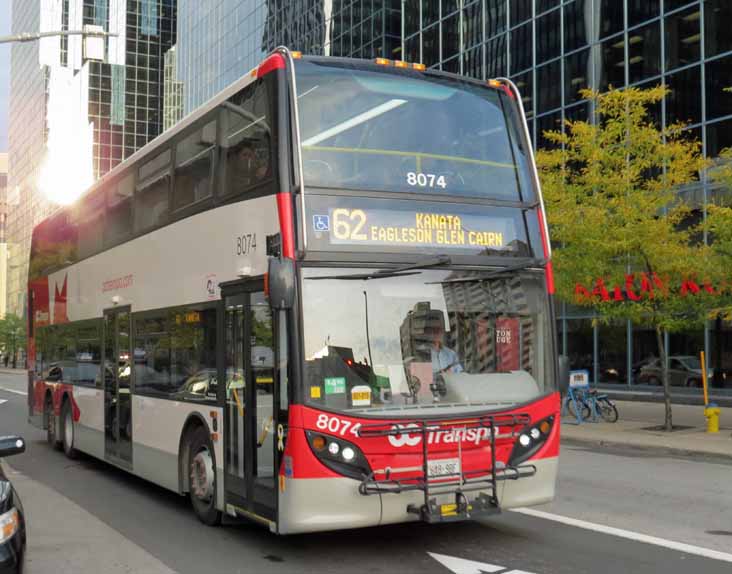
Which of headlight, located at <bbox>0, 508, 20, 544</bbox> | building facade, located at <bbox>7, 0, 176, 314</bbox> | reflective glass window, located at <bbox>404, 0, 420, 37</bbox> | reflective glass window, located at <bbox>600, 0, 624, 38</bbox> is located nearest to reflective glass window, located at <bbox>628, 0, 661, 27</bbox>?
reflective glass window, located at <bbox>600, 0, 624, 38</bbox>

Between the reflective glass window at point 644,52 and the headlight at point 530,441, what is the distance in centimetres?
2431

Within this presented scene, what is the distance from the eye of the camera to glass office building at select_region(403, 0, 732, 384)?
2756 centimetres

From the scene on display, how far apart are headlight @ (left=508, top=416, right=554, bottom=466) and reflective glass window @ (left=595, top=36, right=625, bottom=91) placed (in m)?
25.1

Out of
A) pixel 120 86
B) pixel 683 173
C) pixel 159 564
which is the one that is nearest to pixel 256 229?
pixel 159 564

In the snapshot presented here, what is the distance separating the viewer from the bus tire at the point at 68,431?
1484 centimetres

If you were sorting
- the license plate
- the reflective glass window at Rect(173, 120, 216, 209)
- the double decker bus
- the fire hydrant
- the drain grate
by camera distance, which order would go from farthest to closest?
the drain grate < the fire hydrant < the reflective glass window at Rect(173, 120, 216, 209) < the license plate < the double decker bus

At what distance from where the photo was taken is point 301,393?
23.5 feet

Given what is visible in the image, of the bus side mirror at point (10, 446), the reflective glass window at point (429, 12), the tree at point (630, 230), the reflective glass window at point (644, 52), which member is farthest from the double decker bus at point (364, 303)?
the reflective glass window at point (429, 12)

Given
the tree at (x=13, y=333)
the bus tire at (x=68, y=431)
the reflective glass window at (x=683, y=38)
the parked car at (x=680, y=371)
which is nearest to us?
the bus tire at (x=68, y=431)

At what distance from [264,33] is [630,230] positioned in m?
48.6

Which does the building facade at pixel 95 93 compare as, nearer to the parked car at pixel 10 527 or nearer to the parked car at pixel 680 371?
the parked car at pixel 680 371

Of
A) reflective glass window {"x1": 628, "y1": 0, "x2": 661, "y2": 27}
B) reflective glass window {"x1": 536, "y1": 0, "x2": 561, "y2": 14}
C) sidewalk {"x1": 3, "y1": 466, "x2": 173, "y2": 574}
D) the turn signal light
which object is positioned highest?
reflective glass window {"x1": 536, "y1": 0, "x2": 561, "y2": 14}

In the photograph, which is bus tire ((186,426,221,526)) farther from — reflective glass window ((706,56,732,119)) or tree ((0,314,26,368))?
tree ((0,314,26,368))

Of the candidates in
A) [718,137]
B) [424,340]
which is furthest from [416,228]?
[718,137]
